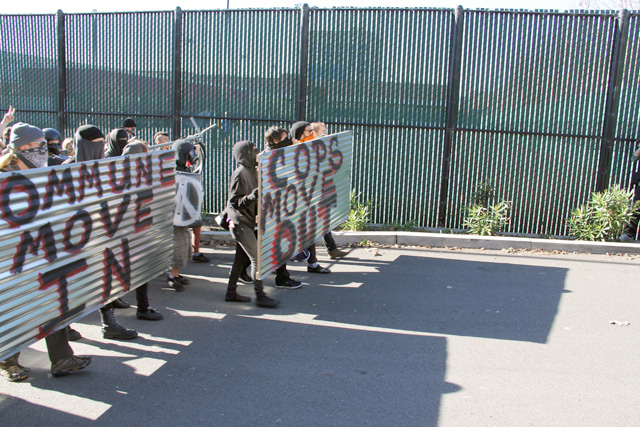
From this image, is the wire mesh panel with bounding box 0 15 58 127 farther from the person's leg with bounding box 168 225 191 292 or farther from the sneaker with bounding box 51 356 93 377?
the sneaker with bounding box 51 356 93 377

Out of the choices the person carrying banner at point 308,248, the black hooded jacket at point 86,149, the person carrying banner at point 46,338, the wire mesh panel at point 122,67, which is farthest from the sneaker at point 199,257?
the wire mesh panel at point 122,67

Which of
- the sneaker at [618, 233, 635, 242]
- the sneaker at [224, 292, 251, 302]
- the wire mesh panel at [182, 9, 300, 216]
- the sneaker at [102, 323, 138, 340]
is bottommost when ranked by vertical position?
the sneaker at [102, 323, 138, 340]

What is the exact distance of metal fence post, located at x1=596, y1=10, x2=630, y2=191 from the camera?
885 centimetres

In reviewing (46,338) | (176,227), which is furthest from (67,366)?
(176,227)

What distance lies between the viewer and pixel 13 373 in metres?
4.27

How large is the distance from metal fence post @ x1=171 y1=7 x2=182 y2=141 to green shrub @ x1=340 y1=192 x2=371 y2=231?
3362 mm

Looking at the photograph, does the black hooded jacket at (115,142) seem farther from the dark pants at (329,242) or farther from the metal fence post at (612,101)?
the metal fence post at (612,101)

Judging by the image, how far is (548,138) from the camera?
9.20 metres

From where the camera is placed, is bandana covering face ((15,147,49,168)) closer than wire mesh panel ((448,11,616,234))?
Yes

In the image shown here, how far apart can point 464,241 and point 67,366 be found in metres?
6.05

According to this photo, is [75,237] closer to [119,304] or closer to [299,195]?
[119,304]

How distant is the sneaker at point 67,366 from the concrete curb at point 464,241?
4302mm

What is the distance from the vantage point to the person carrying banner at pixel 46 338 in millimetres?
4301

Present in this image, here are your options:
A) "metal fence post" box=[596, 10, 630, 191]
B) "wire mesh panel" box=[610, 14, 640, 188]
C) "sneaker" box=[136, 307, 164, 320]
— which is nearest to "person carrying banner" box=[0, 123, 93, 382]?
"sneaker" box=[136, 307, 164, 320]
